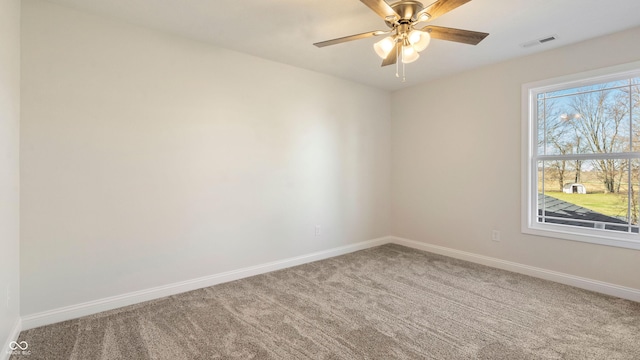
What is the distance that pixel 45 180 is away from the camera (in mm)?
2301

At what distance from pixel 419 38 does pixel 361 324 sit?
82.4 inches

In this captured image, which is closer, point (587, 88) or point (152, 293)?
point (152, 293)

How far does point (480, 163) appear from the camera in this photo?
383 centimetres

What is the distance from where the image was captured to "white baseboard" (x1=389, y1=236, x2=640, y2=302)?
9.20ft

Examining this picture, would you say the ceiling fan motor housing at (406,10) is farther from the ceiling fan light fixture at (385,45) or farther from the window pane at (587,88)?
the window pane at (587,88)

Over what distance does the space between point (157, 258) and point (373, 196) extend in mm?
3012

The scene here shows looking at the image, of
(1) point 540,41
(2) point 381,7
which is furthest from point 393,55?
(1) point 540,41

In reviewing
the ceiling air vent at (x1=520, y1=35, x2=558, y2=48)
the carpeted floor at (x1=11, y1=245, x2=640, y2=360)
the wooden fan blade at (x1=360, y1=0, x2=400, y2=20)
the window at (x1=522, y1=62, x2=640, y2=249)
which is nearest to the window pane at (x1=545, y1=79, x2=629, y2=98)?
the window at (x1=522, y1=62, x2=640, y2=249)

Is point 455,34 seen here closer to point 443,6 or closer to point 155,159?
point 443,6

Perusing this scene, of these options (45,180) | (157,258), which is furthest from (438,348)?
(45,180)

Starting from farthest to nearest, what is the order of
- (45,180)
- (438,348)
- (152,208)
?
1. (152,208)
2. (45,180)
3. (438,348)

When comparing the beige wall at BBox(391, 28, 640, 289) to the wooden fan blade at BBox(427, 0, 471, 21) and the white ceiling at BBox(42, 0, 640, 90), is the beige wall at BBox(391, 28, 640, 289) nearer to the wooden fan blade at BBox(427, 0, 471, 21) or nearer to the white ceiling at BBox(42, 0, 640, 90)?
the white ceiling at BBox(42, 0, 640, 90)

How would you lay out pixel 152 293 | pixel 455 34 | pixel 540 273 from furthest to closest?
pixel 540 273
pixel 152 293
pixel 455 34

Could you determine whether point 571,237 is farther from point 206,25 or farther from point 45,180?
point 45,180
